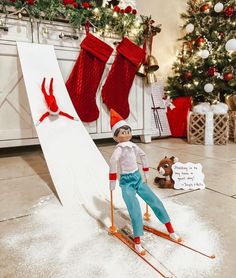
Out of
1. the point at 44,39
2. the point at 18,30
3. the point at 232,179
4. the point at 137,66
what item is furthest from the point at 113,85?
the point at 232,179

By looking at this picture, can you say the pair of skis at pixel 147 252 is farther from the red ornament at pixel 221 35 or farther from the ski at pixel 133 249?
the red ornament at pixel 221 35

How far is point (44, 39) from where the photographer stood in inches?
78.2

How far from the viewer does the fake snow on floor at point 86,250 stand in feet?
2.17

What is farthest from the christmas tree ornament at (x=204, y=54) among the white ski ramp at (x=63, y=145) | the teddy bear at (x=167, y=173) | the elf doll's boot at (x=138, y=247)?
the elf doll's boot at (x=138, y=247)

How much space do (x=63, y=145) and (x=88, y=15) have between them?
3.94ft

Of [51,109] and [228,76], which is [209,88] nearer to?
[228,76]

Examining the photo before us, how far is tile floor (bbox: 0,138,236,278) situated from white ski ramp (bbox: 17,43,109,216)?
10 cm

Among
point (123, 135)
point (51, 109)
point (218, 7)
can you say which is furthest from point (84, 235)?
point (218, 7)

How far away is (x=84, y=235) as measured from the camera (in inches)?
33.3

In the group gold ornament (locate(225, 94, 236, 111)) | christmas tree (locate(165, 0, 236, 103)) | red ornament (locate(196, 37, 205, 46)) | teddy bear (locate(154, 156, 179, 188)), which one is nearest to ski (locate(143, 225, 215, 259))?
teddy bear (locate(154, 156, 179, 188))

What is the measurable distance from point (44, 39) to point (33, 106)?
67 centimetres

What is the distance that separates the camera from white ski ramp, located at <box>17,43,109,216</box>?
3.83 feet

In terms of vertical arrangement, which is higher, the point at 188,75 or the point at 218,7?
the point at 218,7

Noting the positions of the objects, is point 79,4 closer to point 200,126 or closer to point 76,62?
point 76,62
